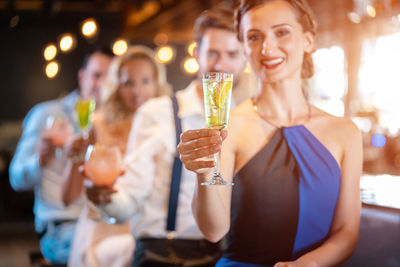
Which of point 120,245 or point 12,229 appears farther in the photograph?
point 12,229

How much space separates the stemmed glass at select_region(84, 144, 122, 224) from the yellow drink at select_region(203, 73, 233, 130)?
696 millimetres

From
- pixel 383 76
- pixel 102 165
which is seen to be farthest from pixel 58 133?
pixel 383 76

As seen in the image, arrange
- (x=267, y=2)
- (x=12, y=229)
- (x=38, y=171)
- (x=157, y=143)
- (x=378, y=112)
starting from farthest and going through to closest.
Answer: (x=12, y=229)
(x=378, y=112)
(x=38, y=171)
(x=157, y=143)
(x=267, y=2)

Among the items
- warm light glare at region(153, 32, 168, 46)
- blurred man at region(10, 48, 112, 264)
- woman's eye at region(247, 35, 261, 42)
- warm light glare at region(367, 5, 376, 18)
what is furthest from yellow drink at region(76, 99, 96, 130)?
warm light glare at region(153, 32, 168, 46)

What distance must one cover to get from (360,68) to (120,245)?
26.1 feet

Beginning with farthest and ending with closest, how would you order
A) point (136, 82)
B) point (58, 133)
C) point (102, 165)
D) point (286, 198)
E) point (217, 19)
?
1. point (136, 82)
2. point (58, 133)
3. point (217, 19)
4. point (102, 165)
5. point (286, 198)

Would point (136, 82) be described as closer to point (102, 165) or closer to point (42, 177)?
point (42, 177)

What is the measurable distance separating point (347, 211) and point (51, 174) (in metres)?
2.88

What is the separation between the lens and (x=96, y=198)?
7.06 feet

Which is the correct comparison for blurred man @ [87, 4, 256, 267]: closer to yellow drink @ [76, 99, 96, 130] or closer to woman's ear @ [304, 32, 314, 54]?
woman's ear @ [304, 32, 314, 54]

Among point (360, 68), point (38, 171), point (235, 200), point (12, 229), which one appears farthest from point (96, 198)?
point (360, 68)

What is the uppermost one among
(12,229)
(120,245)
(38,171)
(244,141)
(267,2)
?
(267,2)

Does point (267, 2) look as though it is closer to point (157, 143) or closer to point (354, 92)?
point (157, 143)

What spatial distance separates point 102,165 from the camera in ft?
6.57
